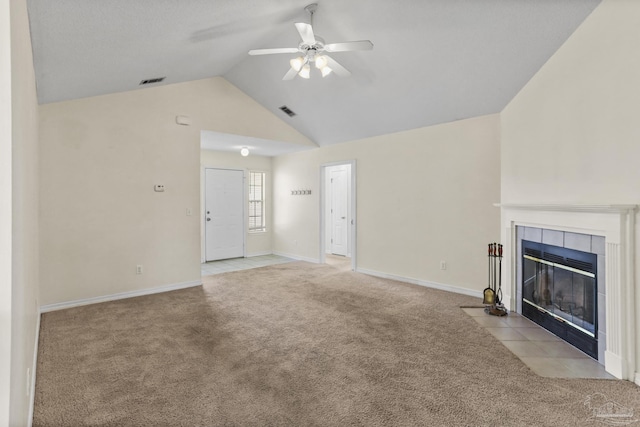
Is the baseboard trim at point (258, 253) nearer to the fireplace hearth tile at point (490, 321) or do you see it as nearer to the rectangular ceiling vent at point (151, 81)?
the rectangular ceiling vent at point (151, 81)

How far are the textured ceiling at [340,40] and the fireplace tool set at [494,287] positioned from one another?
1771mm

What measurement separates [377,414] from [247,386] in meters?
0.89

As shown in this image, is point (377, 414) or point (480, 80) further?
point (480, 80)

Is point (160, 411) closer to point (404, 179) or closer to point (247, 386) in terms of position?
point (247, 386)

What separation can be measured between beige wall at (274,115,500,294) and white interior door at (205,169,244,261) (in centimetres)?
220

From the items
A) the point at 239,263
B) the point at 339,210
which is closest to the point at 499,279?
the point at 339,210

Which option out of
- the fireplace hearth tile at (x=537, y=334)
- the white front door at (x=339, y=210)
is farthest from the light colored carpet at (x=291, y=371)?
the white front door at (x=339, y=210)

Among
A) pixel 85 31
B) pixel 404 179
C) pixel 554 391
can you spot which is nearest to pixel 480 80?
pixel 404 179

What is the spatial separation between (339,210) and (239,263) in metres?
2.62

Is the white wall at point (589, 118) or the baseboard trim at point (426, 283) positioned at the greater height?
the white wall at point (589, 118)

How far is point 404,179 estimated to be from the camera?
518cm

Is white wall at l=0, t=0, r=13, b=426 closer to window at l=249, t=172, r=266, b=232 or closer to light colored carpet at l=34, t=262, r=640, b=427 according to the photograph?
light colored carpet at l=34, t=262, r=640, b=427

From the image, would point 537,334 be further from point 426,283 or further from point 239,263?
point 239,263

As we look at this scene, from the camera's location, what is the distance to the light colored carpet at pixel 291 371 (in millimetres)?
1943
